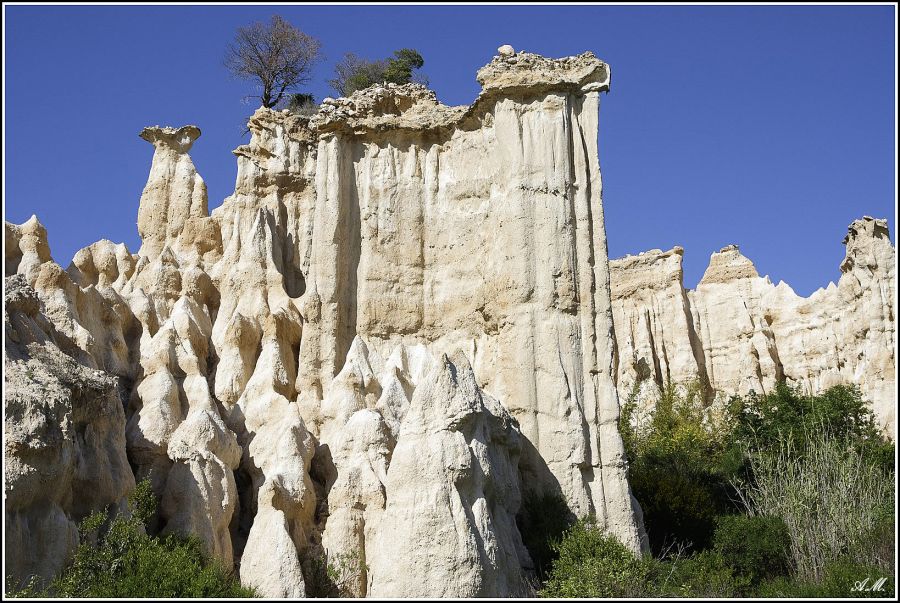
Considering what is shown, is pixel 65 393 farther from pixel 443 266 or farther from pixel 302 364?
pixel 443 266

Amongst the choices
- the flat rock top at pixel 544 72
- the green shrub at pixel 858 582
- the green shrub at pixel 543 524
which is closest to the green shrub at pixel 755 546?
the green shrub at pixel 858 582

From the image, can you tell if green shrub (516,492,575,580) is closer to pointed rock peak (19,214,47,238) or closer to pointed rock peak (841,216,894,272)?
pointed rock peak (19,214,47,238)

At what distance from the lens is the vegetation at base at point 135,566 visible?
1727 cm

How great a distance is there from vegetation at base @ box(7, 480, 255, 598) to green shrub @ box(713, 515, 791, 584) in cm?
1126

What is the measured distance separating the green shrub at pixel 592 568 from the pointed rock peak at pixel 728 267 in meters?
30.3

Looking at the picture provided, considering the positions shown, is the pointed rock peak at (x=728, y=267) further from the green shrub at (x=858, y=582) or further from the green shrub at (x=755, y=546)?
the green shrub at (x=858, y=582)

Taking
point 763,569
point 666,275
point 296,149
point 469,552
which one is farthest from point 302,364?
point 666,275

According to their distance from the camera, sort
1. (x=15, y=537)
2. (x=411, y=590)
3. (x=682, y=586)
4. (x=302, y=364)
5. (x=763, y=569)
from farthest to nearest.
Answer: (x=302, y=364), (x=763, y=569), (x=682, y=586), (x=411, y=590), (x=15, y=537)

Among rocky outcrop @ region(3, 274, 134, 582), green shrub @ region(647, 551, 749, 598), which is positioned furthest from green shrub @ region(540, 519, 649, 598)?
rocky outcrop @ region(3, 274, 134, 582)

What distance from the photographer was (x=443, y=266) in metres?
27.5

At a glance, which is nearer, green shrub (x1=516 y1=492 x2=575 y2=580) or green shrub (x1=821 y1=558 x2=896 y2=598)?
green shrub (x1=821 y1=558 x2=896 y2=598)

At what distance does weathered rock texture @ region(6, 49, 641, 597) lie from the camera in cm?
1967

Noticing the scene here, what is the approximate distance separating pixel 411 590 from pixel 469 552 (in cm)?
118
